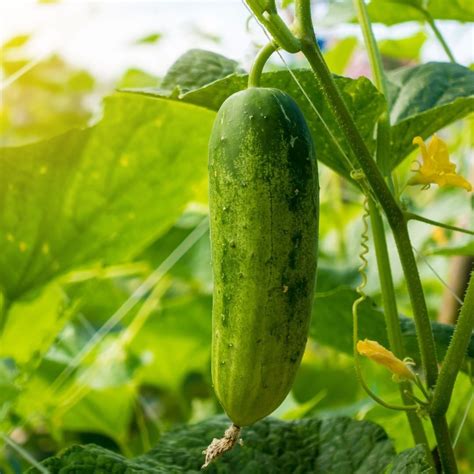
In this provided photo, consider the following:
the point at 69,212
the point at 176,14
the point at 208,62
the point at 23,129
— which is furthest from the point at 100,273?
the point at 23,129

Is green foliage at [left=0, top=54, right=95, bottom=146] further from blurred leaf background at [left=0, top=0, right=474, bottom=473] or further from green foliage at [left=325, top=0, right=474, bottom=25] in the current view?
green foliage at [left=325, top=0, right=474, bottom=25]

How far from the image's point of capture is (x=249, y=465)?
0.76 metres

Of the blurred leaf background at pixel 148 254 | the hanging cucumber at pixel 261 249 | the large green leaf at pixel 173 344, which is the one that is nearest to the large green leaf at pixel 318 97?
the blurred leaf background at pixel 148 254

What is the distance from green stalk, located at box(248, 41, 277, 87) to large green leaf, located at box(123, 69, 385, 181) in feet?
0.20

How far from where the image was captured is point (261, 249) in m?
0.54

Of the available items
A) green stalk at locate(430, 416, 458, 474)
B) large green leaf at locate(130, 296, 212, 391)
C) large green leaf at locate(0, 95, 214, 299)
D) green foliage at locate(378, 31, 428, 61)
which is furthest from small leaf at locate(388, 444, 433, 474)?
green foliage at locate(378, 31, 428, 61)

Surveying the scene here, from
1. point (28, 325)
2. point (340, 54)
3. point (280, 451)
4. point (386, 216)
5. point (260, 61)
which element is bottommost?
point (28, 325)

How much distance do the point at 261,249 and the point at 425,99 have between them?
0.36 meters

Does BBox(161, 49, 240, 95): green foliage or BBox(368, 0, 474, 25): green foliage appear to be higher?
BBox(161, 49, 240, 95): green foliage

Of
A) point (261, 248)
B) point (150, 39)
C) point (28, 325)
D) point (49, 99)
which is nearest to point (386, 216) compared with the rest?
point (261, 248)

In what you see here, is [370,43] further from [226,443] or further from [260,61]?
[226,443]

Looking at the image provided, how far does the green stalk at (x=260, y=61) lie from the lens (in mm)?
582

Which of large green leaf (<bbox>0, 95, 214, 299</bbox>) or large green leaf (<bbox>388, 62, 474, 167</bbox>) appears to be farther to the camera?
large green leaf (<bbox>0, 95, 214, 299</bbox>)

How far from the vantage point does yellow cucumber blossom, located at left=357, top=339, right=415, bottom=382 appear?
0.61 metres
